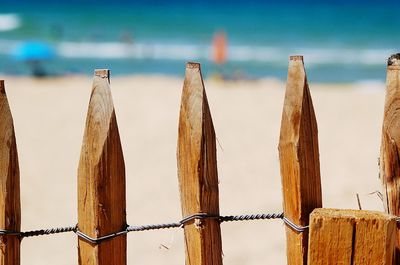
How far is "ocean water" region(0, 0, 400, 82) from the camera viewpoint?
65.1 ft

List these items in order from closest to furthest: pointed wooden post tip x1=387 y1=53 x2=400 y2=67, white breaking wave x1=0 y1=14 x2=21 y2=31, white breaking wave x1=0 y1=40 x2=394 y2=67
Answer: pointed wooden post tip x1=387 y1=53 x2=400 y2=67 → white breaking wave x1=0 y1=40 x2=394 y2=67 → white breaking wave x1=0 y1=14 x2=21 y2=31

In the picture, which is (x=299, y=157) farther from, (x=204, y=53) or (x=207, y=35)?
(x=207, y=35)

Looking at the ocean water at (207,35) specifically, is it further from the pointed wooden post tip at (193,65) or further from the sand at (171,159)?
the pointed wooden post tip at (193,65)

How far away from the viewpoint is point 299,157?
1.99 meters

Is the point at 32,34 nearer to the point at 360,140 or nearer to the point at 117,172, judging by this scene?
the point at 360,140

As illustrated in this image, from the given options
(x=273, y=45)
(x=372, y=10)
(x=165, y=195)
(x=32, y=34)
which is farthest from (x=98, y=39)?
(x=165, y=195)

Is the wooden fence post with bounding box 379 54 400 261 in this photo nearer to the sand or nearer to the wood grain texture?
the wood grain texture

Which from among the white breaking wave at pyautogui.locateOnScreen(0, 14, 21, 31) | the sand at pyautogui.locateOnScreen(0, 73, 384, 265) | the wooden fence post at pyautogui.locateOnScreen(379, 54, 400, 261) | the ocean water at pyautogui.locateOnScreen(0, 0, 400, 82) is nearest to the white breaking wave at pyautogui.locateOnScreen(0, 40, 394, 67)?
the ocean water at pyautogui.locateOnScreen(0, 0, 400, 82)

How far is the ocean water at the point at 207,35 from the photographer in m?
19.8

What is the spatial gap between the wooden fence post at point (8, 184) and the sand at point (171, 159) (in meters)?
1.28

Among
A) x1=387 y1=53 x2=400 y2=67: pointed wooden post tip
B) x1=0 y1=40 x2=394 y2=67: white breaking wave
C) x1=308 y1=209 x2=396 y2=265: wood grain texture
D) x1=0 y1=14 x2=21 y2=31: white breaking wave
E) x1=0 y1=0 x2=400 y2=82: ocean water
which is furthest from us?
x1=0 y1=14 x2=21 y2=31: white breaking wave

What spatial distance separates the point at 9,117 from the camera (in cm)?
212

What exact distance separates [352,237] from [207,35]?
29.3m

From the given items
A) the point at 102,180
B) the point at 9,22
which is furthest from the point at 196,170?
the point at 9,22
